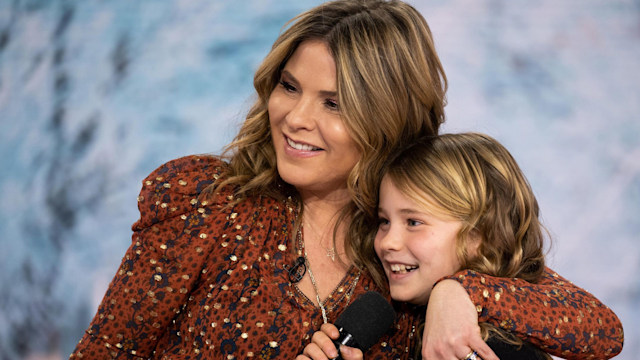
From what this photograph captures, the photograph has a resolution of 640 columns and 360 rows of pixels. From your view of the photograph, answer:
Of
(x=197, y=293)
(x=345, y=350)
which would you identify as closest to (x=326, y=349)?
(x=345, y=350)

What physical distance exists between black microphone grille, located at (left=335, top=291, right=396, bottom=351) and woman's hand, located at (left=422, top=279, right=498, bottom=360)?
109mm

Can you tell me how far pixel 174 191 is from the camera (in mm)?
1868

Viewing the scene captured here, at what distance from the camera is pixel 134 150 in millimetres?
3039

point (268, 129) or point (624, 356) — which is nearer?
point (268, 129)

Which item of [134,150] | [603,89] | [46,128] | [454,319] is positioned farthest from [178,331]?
[603,89]

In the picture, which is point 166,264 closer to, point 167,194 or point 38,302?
point 167,194

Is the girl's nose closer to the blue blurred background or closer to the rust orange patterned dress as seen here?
the rust orange patterned dress

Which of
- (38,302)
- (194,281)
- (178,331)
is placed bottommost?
(38,302)

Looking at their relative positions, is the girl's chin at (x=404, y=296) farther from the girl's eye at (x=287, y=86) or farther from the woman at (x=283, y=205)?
the girl's eye at (x=287, y=86)

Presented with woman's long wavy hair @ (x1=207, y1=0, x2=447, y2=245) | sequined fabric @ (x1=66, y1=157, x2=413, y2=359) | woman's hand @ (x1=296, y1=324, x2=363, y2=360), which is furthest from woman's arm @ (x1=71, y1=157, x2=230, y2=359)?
woman's hand @ (x1=296, y1=324, x2=363, y2=360)

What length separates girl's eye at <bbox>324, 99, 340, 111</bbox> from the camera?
1907mm

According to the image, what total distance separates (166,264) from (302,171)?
43 cm

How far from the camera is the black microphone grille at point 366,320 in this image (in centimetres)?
167

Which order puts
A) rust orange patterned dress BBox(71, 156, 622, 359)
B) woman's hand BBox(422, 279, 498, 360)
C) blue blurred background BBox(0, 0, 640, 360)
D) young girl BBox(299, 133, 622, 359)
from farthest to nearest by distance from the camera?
blue blurred background BBox(0, 0, 640, 360)
young girl BBox(299, 133, 622, 359)
rust orange patterned dress BBox(71, 156, 622, 359)
woman's hand BBox(422, 279, 498, 360)
